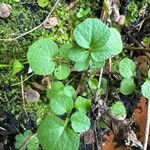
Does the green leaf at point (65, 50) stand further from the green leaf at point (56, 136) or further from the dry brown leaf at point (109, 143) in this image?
the dry brown leaf at point (109, 143)

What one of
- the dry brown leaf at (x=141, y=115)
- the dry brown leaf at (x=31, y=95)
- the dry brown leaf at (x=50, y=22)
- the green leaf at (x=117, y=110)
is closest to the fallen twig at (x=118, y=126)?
the green leaf at (x=117, y=110)

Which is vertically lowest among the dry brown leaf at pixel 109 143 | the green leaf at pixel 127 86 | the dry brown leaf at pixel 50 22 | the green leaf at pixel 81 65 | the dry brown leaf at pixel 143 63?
the dry brown leaf at pixel 109 143

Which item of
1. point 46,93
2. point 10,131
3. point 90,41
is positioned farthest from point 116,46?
point 10,131

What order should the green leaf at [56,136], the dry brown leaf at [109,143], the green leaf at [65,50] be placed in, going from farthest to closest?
the dry brown leaf at [109,143] → the green leaf at [65,50] → the green leaf at [56,136]

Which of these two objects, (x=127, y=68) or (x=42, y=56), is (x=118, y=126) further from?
(x=42, y=56)

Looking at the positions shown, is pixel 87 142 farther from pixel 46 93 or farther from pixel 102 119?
pixel 46 93

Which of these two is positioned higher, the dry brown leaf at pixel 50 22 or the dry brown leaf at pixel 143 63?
the dry brown leaf at pixel 50 22

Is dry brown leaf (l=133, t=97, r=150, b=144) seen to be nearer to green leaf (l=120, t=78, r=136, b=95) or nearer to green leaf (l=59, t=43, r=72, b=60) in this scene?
green leaf (l=120, t=78, r=136, b=95)
